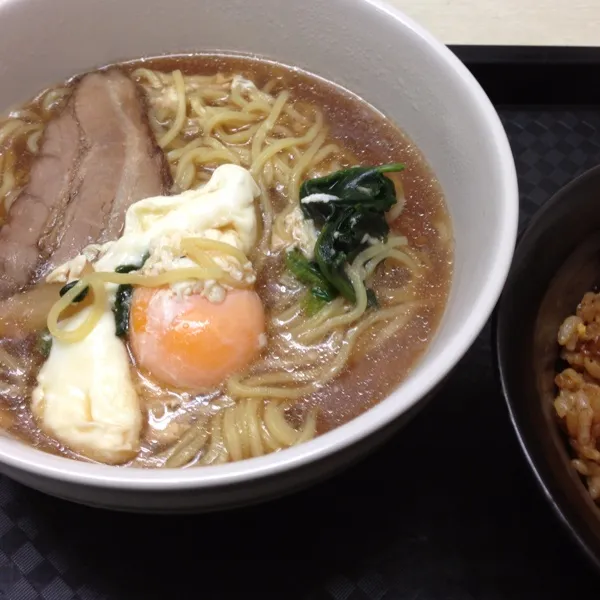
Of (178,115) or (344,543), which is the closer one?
(344,543)

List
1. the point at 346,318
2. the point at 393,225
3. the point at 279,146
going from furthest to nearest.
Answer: the point at 279,146, the point at 393,225, the point at 346,318

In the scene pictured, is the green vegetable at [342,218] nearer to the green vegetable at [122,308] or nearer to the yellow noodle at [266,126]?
the yellow noodle at [266,126]

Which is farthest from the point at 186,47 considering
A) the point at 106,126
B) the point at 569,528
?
the point at 569,528

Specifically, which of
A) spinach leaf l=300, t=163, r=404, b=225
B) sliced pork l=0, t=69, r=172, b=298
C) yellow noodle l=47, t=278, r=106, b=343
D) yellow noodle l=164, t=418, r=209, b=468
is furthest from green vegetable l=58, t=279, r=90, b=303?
spinach leaf l=300, t=163, r=404, b=225

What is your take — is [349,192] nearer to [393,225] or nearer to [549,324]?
[393,225]

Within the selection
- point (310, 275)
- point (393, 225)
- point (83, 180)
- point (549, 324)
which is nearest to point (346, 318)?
point (310, 275)

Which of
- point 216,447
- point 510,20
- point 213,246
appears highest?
point 213,246

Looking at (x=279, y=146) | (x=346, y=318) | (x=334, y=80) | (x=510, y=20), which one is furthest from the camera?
(x=510, y=20)

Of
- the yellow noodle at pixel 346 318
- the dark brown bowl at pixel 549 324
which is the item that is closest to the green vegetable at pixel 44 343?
the yellow noodle at pixel 346 318
